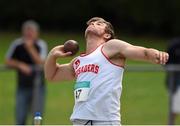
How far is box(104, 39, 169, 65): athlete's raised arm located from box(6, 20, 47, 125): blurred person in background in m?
5.61

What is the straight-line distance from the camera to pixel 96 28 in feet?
23.6

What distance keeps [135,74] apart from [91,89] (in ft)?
21.4

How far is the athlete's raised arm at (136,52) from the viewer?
6.61 m

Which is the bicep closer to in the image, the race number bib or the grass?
the race number bib

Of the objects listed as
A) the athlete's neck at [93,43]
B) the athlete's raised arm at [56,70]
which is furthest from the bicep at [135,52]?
the athlete's raised arm at [56,70]

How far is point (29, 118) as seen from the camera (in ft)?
41.8

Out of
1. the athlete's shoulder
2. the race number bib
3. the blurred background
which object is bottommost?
the race number bib

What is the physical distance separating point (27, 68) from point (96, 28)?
5.50 metres

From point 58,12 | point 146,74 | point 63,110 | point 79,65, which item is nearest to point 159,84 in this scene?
point 146,74

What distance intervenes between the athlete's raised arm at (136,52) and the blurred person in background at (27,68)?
5611 mm

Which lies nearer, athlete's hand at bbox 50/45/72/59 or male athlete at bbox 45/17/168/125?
male athlete at bbox 45/17/168/125

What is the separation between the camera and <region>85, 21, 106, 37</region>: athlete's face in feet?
23.5

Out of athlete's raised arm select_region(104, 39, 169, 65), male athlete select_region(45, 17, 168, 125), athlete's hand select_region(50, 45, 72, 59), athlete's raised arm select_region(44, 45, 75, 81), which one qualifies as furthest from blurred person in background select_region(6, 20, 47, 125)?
athlete's raised arm select_region(104, 39, 169, 65)

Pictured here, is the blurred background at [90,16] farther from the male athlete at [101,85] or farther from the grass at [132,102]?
the male athlete at [101,85]
